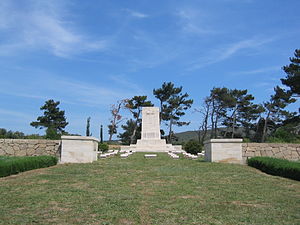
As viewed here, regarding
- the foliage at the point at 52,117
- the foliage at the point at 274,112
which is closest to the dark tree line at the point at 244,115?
the foliage at the point at 274,112

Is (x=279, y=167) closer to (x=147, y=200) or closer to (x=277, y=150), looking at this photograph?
(x=277, y=150)

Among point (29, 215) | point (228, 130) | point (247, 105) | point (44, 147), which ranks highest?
point (247, 105)

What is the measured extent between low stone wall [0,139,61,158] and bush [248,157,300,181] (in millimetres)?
7106

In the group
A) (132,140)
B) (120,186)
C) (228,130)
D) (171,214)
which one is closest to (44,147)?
(120,186)

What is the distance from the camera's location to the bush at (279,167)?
7.73m

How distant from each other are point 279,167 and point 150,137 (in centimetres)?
2200

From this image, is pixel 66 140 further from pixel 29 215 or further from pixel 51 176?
pixel 29 215

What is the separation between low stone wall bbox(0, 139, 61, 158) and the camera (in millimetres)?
11102

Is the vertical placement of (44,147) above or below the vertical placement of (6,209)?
above

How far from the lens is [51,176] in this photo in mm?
7449

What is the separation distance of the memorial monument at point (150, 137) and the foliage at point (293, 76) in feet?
39.7

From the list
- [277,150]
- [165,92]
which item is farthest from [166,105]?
[277,150]

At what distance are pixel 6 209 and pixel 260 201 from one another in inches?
155

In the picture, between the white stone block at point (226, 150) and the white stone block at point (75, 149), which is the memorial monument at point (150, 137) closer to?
the white stone block at point (226, 150)
